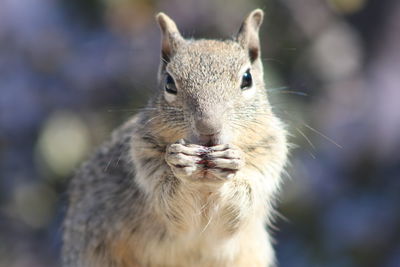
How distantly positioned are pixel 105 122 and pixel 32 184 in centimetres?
70

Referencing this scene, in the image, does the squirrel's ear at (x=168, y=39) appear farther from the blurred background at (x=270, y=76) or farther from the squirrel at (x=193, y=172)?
the blurred background at (x=270, y=76)

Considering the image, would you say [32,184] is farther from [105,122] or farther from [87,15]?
[87,15]

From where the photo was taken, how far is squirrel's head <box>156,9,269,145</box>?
302 centimetres

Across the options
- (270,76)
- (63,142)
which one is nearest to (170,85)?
(270,76)

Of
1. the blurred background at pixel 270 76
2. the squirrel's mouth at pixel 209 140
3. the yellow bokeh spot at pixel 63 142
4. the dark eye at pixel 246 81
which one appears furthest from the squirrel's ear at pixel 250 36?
the yellow bokeh spot at pixel 63 142

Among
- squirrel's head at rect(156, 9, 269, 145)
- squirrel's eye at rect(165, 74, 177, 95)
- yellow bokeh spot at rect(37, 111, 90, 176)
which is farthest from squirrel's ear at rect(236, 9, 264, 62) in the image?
yellow bokeh spot at rect(37, 111, 90, 176)

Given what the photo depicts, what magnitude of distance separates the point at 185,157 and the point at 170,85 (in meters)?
0.42

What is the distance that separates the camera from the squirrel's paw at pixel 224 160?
2965 mm

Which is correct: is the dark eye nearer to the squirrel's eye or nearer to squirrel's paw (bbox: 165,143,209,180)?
the squirrel's eye

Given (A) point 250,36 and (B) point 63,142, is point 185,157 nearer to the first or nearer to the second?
(A) point 250,36

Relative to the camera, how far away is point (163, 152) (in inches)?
133

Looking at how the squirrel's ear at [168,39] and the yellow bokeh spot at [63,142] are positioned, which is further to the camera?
the yellow bokeh spot at [63,142]

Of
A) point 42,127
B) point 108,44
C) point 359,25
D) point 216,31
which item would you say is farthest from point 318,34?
point 42,127

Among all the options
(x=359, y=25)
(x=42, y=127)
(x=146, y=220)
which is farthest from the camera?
(x=359, y=25)
